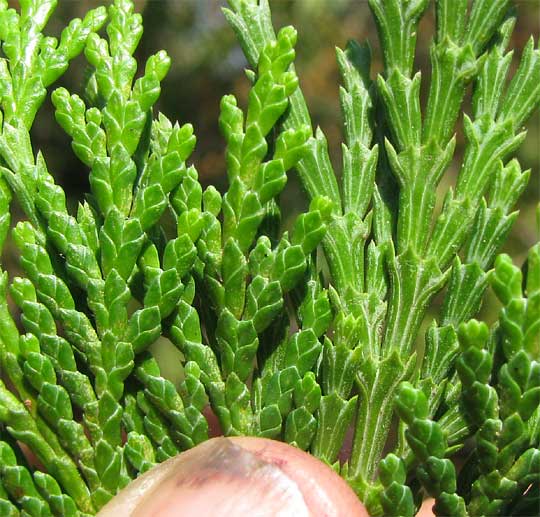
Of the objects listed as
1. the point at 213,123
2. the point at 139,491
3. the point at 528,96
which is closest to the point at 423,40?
the point at 213,123

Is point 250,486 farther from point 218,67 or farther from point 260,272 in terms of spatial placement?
point 218,67

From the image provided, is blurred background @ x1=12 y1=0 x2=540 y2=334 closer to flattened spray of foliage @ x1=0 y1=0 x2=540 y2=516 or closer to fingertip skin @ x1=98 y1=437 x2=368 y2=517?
flattened spray of foliage @ x1=0 y1=0 x2=540 y2=516

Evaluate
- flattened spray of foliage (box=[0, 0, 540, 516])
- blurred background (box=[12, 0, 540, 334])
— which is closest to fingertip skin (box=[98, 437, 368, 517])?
flattened spray of foliage (box=[0, 0, 540, 516])

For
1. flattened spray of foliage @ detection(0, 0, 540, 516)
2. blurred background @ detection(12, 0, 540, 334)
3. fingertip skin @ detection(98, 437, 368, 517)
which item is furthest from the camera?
blurred background @ detection(12, 0, 540, 334)

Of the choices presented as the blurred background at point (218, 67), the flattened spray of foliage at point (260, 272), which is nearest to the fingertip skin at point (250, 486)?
the flattened spray of foliage at point (260, 272)

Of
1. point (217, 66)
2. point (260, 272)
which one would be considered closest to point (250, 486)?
point (260, 272)
